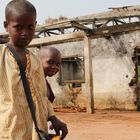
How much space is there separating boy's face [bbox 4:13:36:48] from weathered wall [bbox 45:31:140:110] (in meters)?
11.1

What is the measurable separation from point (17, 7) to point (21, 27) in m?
0.11

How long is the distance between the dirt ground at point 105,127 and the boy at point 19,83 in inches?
200

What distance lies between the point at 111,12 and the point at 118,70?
1882 millimetres

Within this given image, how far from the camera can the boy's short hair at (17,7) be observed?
2.28m

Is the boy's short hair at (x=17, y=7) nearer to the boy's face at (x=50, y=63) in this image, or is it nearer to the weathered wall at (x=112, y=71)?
the boy's face at (x=50, y=63)

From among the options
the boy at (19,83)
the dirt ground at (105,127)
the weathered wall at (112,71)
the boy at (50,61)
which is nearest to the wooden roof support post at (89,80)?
the dirt ground at (105,127)

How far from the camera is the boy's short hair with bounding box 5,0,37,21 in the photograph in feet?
7.47

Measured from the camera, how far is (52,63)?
3588mm

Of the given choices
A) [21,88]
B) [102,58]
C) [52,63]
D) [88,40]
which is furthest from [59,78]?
[21,88]

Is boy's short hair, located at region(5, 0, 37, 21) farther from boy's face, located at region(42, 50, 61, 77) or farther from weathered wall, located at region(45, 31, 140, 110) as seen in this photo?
weathered wall, located at region(45, 31, 140, 110)

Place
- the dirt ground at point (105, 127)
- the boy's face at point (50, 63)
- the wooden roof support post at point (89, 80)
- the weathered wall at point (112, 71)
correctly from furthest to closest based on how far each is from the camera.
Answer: the weathered wall at point (112, 71) < the wooden roof support post at point (89, 80) < the dirt ground at point (105, 127) < the boy's face at point (50, 63)

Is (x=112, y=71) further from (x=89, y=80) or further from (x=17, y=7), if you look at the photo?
(x=17, y=7)

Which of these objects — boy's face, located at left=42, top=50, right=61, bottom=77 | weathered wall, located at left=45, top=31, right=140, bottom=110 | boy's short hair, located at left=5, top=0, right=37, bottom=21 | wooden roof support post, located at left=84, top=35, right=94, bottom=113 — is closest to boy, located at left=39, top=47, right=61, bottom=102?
Answer: boy's face, located at left=42, top=50, right=61, bottom=77

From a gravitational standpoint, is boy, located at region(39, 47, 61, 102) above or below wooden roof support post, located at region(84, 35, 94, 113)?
above
